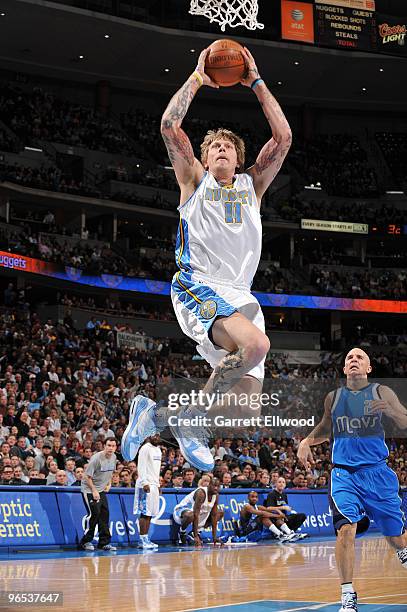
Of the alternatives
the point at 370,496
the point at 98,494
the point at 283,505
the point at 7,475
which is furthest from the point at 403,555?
the point at 283,505

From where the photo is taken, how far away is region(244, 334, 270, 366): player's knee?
5.73 metres

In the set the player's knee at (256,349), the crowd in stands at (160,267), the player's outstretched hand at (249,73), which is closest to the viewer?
the player's knee at (256,349)

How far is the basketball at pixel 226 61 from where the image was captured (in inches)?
237

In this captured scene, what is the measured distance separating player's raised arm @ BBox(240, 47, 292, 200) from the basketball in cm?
7

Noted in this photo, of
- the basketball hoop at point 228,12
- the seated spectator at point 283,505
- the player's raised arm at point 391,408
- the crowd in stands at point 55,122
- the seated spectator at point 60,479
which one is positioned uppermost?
the crowd in stands at point 55,122

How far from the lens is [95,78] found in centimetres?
4116

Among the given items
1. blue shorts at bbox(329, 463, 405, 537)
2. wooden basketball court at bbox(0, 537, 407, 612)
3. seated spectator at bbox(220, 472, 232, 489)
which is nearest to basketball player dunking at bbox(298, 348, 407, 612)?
blue shorts at bbox(329, 463, 405, 537)

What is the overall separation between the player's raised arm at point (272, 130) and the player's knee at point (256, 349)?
1179 mm

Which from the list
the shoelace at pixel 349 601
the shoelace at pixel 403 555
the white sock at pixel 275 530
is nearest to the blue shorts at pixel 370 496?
the shoelace at pixel 403 555

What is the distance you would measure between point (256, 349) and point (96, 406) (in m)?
15.3

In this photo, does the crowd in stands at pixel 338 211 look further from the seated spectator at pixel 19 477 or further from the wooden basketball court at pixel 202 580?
the seated spectator at pixel 19 477

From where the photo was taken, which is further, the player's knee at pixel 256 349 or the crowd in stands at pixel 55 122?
the crowd in stands at pixel 55 122

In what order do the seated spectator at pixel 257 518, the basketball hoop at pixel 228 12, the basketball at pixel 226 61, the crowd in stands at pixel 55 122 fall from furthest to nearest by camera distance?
1. the crowd in stands at pixel 55 122
2. the seated spectator at pixel 257 518
3. the basketball hoop at pixel 228 12
4. the basketball at pixel 226 61

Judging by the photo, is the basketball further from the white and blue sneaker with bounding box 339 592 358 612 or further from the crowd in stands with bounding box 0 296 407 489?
the crowd in stands with bounding box 0 296 407 489
